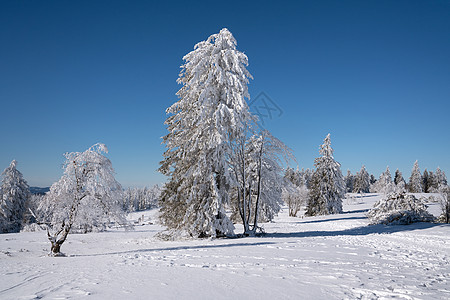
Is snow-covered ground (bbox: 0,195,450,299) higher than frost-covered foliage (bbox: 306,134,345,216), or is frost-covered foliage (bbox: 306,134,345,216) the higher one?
frost-covered foliage (bbox: 306,134,345,216)

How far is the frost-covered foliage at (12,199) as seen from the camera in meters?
31.9

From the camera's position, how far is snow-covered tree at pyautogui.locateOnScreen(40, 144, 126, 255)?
37.0 ft

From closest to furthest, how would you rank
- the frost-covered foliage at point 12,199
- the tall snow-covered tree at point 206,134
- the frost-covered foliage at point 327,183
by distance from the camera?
the tall snow-covered tree at point 206,134 → the frost-covered foliage at point 12,199 → the frost-covered foliage at point 327,183

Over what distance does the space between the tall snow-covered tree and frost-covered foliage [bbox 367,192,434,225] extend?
52.3 ft

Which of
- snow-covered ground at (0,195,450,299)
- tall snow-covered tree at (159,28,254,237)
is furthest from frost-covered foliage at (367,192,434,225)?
tall snow-covered tree at (159,28,254,237)

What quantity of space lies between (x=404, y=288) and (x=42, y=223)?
1312 cm

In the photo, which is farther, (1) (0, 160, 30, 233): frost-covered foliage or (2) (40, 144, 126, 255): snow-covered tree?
(1) (0, 160, 30, 233): frost-covered foliage

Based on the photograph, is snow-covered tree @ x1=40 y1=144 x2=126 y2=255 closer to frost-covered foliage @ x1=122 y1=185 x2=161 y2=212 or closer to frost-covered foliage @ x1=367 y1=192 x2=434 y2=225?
frost-covered foliage @ x1=367 y1=192 x2=434 y2=225

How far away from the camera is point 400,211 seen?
21.7 m

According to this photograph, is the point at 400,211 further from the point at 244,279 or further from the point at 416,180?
the point at 416,180

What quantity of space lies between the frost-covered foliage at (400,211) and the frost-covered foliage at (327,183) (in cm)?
1447

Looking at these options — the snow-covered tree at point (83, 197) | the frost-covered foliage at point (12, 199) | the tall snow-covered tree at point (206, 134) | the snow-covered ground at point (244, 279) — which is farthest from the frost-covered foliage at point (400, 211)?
the frost-covered foliage at point (12, 199)

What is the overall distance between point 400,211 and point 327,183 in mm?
17599

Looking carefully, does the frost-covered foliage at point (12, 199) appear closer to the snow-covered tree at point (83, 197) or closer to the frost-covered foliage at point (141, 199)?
the snow-covered tree at point (83, 197)
